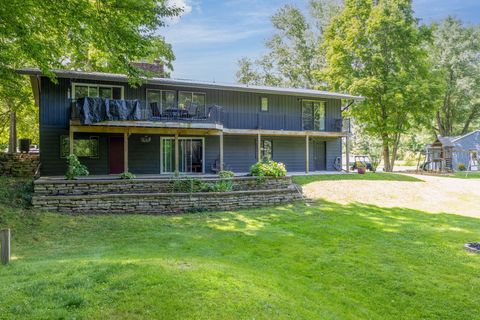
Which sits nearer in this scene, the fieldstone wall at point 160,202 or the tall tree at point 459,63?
the fieldstone wall at point 160,202

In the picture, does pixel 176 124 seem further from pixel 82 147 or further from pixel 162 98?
pixel 82 147

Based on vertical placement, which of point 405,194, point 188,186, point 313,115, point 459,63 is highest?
point 459,63

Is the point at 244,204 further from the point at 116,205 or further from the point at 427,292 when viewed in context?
the point at 427,292

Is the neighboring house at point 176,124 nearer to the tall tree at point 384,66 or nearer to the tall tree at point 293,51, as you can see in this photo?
the tall tree at point 384,66

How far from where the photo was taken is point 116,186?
513 inches

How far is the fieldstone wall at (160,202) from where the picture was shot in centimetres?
1183

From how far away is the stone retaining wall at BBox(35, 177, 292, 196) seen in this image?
12147 mm

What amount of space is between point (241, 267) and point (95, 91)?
13111mm

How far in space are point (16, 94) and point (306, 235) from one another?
1600 cm

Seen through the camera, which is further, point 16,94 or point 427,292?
point 16,94

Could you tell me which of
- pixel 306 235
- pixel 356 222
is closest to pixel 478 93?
pixel 356 222

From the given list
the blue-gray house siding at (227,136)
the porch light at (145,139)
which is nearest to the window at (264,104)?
the blue-gray house siding at (227,136)

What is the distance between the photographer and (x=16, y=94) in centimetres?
1709

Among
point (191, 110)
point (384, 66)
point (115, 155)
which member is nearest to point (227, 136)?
point (191, 110)
